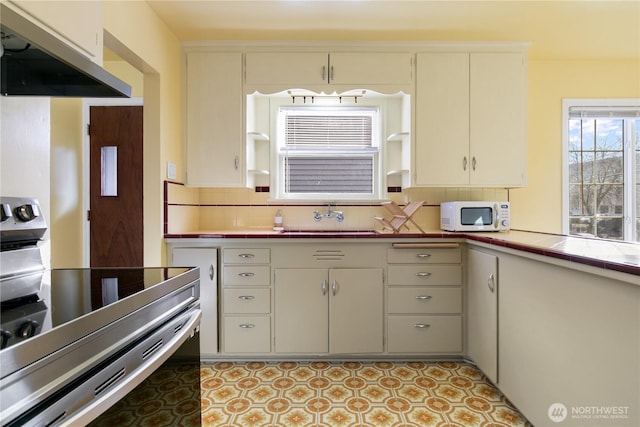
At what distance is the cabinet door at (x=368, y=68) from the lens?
8.34ft

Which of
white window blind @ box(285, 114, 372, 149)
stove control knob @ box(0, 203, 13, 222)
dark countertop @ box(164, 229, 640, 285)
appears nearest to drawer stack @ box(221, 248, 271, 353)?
dark countertop @ box(164, 229, 640, 285)

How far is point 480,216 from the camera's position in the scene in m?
2.49

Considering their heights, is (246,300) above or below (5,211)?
below

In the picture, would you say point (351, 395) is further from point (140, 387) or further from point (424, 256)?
point (140, 387)

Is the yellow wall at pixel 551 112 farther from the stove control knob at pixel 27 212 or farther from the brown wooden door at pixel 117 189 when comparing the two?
the brown wooden door at pixel 117 189

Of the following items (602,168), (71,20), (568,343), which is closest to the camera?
(71,20)

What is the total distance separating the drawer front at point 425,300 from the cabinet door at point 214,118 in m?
1.57

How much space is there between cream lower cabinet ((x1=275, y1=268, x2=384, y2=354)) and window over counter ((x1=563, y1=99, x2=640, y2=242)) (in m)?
2.13

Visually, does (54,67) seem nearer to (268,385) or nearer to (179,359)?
(179,359)

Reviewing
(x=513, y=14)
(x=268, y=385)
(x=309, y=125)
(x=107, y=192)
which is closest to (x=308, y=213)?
(x=309, y=125)

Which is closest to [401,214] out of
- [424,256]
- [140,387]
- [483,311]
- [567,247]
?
[424,256]

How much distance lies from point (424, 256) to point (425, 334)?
0.57 m

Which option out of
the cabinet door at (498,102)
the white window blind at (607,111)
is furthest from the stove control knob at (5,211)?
the white window blind at (607,111)

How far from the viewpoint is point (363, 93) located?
270cm
